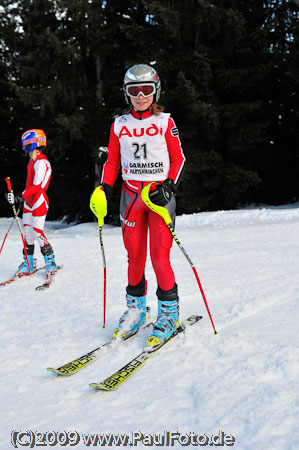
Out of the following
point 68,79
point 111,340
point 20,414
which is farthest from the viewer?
point 68,79

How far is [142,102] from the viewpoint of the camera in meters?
3.34

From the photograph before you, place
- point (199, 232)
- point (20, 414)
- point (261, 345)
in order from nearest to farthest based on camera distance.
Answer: point (20, 414)
point (261, 345)
point (199, 232)

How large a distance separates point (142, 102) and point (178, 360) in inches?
85.2

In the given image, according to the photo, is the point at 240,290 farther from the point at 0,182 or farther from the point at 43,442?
the point at 0,182

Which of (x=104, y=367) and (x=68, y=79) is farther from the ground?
(x=68, y=79)

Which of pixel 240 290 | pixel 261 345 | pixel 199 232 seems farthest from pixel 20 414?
pixel 199 232

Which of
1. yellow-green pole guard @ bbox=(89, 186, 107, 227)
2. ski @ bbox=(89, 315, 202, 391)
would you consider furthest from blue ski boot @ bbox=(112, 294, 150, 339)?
yellow-green pole guard @ bbox=(89, 186, 107, 227)

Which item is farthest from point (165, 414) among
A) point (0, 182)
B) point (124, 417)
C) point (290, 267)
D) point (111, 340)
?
point (0, 182)

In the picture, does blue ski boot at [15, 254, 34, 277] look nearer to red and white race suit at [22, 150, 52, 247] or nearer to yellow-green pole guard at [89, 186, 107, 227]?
red and white race suit at [22, 150, 52, 247]

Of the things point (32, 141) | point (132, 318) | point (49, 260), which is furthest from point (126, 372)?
point (32, 141)

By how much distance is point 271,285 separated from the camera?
441cm

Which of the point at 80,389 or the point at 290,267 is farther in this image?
the point at 290,267

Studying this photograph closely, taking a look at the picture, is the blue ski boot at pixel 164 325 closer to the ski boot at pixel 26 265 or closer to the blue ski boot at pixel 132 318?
the blue ski boot at pixel 132 318

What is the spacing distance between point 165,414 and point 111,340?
1232 millimetres
